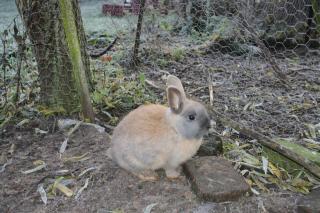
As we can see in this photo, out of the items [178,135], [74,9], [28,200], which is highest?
[74,9]

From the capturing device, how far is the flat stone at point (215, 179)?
2.49 m

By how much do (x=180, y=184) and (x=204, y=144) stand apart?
0.46m

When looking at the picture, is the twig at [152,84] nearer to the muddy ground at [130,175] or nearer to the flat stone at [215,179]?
the muddy ground at [130,175]

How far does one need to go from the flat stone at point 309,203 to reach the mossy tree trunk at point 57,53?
71.2 inches

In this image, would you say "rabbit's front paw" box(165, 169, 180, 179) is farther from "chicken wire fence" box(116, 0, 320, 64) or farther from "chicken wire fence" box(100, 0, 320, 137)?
"chicken wire fence" box(116, 0, 320, 64)

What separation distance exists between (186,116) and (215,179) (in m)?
0.43

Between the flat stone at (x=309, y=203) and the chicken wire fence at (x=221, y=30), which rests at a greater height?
the chicken wire fence at (x=221, y=30)

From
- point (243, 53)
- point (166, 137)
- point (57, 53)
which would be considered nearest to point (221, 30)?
point (243, 53)

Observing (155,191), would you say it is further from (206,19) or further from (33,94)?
(206,19)

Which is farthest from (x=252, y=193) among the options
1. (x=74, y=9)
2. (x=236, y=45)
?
(x=236, y=45)

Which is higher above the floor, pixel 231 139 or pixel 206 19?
pixel 206 19

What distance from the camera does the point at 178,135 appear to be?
8.66 feet

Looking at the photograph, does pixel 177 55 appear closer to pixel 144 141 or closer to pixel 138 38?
pixel 138 38

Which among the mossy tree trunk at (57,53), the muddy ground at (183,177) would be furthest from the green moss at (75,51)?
the muddy ground at (183,177)
